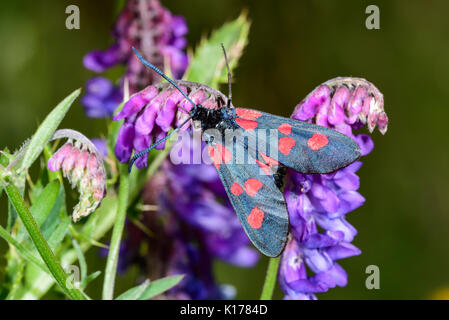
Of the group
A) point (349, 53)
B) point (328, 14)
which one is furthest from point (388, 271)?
point (328, 14)

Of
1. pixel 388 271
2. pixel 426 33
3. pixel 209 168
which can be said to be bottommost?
pixel 388 271

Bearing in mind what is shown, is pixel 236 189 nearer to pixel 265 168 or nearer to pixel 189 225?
pixel 265 168

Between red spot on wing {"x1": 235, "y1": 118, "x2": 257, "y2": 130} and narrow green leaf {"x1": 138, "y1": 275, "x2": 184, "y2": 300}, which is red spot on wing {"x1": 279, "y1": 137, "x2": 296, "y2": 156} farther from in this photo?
narrow green leaf {"x1": 138, "y1": 275, "x2": 184, "y2": 300}

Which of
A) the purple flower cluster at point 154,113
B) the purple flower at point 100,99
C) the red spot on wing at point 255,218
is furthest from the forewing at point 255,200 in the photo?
the purple flower at point 100,99

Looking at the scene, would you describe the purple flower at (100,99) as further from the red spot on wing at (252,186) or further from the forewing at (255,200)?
the red spot on wing at (252,186)

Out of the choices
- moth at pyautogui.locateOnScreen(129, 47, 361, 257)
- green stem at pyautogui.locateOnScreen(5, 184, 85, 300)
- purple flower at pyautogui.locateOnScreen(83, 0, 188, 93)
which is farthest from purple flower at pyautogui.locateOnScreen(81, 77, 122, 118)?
green stem at pyautogui.locateOnScreen(5, 184, 85, 300)

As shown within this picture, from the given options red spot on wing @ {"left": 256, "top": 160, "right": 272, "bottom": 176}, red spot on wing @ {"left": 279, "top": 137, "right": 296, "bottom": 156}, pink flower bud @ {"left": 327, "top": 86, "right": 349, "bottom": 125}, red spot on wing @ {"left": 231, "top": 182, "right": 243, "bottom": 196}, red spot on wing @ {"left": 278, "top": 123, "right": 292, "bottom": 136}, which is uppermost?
pink flower bud @ {"left": 327, "top": 86, "right": 349, "bottom": 125}

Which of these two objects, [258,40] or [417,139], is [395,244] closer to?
[417,139]
